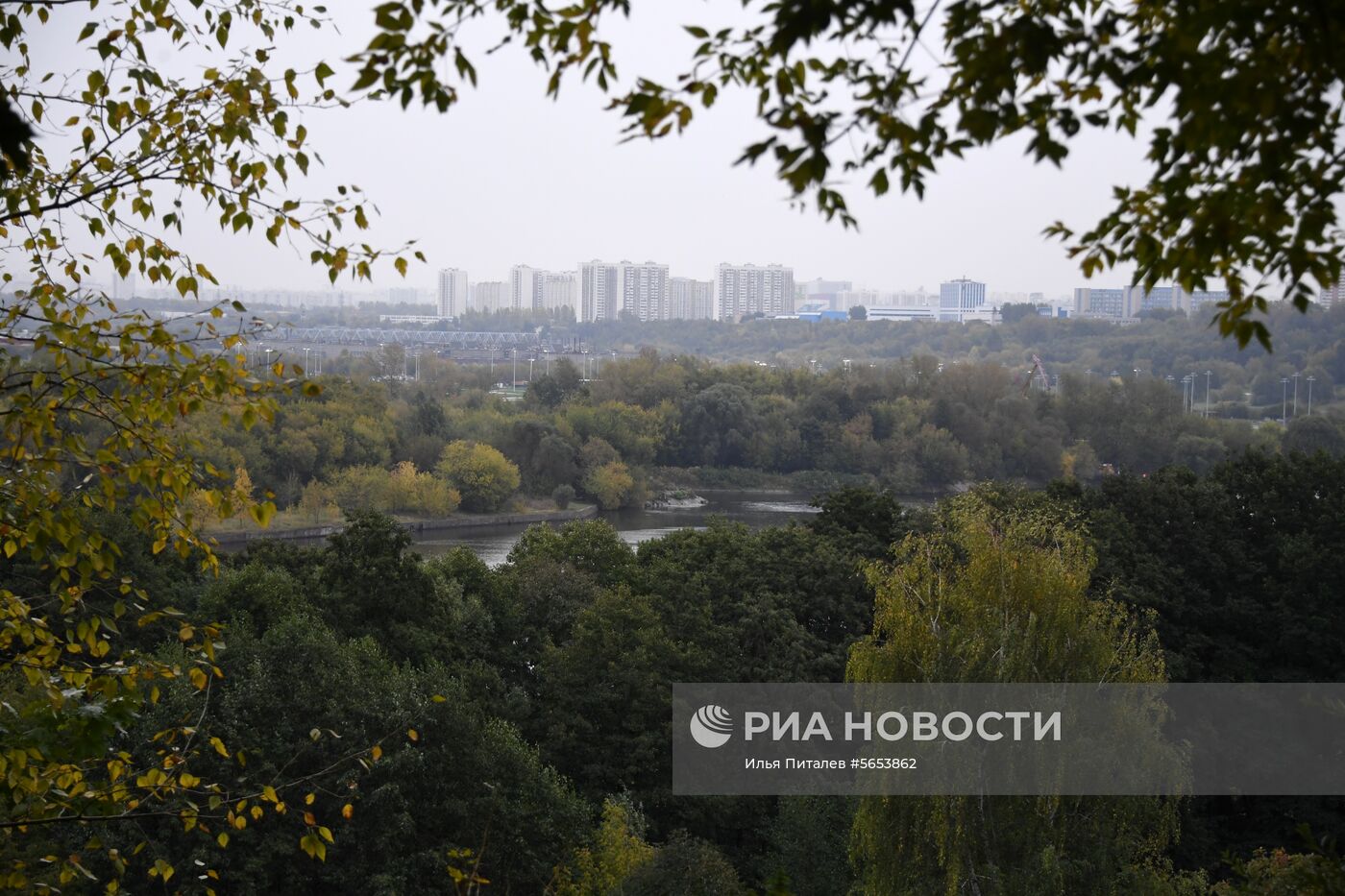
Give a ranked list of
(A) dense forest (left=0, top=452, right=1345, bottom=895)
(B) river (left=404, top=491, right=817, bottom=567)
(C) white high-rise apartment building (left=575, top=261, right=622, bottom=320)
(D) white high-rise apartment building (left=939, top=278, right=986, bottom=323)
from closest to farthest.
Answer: (A) dense forest (left=0, top=452, right=1345, bottom=895) → (B) river (left=404, top=491, right=817, bottom=567) → (C) white high-rise apartment building (left=575, top=261, right=622, bottom=320) → (D) white high-rise apartment building (left=939, top=278, right=986, bottom=323)

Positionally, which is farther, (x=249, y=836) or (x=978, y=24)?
(x=249, y=836)

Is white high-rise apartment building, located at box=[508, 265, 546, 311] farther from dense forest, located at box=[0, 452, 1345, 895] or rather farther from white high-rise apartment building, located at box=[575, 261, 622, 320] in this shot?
dense forest, located at box=[0, 452, 1345, 895]

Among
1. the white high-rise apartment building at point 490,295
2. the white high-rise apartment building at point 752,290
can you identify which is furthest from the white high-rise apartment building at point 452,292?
the white high-rise apartment building at point 752,290

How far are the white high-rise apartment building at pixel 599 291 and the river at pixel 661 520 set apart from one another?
6034cm

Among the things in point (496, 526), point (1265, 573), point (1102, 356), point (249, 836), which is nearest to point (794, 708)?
point (249, 836)

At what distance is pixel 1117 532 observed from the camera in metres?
14.3

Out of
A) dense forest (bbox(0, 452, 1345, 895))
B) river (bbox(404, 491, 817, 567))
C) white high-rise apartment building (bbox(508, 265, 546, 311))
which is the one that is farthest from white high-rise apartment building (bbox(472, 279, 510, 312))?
dense forest (bbox(0, 452, 1345, 895))

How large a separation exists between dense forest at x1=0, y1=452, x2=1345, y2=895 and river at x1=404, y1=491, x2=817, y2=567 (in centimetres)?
1077

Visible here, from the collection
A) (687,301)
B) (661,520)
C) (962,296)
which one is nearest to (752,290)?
(687,301)

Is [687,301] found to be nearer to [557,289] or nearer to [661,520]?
[557,289]

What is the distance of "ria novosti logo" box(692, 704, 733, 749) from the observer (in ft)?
33.0

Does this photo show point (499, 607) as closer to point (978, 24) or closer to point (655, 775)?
point (655, 775)

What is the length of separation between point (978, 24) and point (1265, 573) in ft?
46.5

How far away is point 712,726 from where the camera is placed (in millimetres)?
10438
